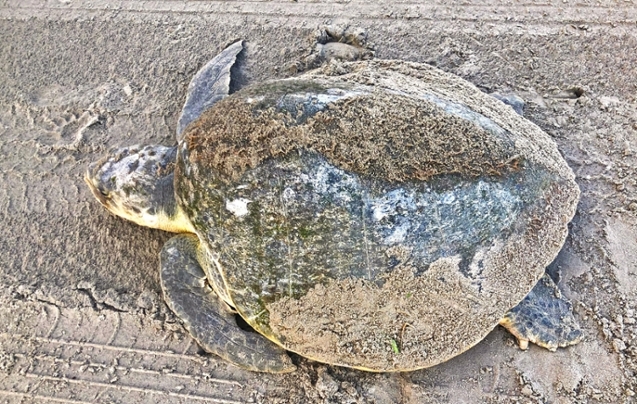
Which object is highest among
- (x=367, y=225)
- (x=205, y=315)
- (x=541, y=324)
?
(x=367, y=225)

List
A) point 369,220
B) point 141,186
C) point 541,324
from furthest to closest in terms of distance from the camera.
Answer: point 141,186, point 541,324, point 369,220

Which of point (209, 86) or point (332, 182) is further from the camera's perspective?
point (209, 86)

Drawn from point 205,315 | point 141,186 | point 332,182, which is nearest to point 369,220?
point 332,182

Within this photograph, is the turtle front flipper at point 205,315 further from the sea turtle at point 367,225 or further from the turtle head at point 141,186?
the turtle head at point 141,186

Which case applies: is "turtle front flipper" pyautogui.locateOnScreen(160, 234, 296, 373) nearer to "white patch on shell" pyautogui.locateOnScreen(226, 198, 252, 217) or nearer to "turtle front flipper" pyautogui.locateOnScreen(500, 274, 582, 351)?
"white patch on shell" pyautogui.locateOnScreen(226, 198, 252, 217)

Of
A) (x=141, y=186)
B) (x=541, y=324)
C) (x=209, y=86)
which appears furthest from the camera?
(x=209, y=86)

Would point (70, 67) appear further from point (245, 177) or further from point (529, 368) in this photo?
point (529, 368)

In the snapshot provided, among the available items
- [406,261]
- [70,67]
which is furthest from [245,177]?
[70,67]

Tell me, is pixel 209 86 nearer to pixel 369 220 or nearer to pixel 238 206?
pixel 238 206
